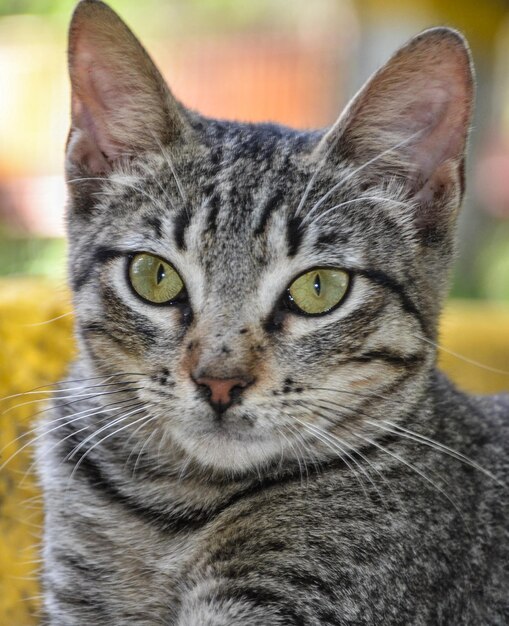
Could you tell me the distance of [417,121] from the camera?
238cm

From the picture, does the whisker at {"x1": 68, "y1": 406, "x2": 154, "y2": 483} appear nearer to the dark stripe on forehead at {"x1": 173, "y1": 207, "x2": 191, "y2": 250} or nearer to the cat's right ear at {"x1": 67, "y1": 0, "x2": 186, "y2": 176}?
the dark stripe on forehead at {"x1": 173, "y1": 207, "x2": 191, "y2": 250}

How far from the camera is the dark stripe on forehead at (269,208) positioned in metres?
2.22

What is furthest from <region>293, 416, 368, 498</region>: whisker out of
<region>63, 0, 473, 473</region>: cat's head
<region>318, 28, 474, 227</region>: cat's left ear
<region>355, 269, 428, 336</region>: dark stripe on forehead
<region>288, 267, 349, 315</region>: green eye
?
<region>318, 28, 474, 227</region>: cat's left ear

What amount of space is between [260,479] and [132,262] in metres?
0.60

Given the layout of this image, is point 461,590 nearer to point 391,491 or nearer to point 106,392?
point 391,491

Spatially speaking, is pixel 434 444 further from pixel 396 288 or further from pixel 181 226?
pixel 181 226

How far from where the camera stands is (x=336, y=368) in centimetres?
218

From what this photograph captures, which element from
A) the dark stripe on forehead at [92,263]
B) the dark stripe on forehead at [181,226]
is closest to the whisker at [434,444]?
the dark stripe on forehead at [181,226]

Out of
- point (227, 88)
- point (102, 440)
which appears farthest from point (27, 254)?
point (102, 440)

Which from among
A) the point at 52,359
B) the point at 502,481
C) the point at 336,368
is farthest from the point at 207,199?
the point at 52,359

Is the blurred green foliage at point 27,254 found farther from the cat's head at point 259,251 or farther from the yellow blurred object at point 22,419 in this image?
the cat's head at point 259,251

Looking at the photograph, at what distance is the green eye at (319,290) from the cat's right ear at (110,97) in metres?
0.55

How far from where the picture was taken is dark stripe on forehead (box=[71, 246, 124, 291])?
2.35 meters

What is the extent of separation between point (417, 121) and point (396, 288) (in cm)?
43
